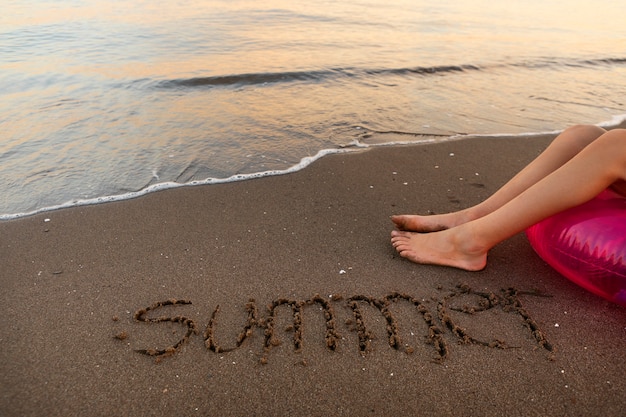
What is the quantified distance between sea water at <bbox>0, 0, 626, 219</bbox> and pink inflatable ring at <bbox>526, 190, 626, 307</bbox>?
2.37m

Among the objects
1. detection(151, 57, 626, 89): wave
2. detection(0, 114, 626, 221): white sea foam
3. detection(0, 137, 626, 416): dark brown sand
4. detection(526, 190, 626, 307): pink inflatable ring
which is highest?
detection(526, 190, 626, 307): pink inflatable ring

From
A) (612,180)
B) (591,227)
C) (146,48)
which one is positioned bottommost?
(146,48)

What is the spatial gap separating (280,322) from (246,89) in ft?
17.0

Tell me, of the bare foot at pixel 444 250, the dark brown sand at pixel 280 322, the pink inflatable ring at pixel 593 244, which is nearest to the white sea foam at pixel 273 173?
the dark brown sand at pixel 280 322

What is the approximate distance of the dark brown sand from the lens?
186 cm

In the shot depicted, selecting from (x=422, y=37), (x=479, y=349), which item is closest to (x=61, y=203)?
(x=479, y=349)

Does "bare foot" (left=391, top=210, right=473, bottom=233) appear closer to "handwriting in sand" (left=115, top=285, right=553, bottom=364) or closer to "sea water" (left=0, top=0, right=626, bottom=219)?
"handwriting in sand" (left=115, top=285, right=553, bottom=364)

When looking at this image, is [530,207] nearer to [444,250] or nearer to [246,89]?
[444,250]

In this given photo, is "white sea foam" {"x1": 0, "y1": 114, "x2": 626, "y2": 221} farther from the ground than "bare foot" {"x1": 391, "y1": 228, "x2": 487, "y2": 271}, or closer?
closer

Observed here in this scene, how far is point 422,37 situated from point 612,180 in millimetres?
9378

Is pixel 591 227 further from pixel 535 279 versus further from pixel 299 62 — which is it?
pixel 299 62

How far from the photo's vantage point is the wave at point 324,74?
7.00 meters

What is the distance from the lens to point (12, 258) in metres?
2.79

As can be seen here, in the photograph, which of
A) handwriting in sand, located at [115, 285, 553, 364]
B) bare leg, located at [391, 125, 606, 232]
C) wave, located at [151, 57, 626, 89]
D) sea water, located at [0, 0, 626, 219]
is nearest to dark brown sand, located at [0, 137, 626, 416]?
handwriting in sand, located at [115, 285, 553, 364]
